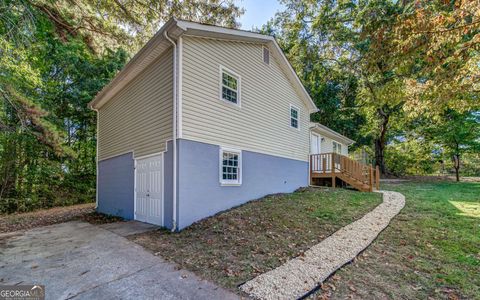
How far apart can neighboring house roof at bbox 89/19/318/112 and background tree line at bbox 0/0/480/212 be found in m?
2.54

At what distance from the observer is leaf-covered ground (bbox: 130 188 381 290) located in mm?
4250

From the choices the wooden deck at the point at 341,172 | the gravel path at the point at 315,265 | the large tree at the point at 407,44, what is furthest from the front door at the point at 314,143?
the gravel path at the point at 315,265

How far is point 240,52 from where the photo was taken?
344 inches

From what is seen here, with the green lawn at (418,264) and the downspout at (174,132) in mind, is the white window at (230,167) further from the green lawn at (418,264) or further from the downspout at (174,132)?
the green lawn at (418,264)

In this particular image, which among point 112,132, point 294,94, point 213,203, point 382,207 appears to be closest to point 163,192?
point 213,203

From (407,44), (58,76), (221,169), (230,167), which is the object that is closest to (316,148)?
(230,167)

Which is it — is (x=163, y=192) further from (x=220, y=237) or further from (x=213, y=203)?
(x=220, y=237)

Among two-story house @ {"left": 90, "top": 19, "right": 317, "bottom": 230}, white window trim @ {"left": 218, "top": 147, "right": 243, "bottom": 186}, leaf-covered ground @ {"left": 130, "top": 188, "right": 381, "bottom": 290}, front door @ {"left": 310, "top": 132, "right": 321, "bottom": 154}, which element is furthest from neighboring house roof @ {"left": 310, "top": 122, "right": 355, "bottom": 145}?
white window trim @ {"left": 218, "top": 147, "right": 243, "bottom": 186}

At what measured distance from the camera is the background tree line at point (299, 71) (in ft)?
18.6

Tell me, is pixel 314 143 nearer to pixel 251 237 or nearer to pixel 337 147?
pixel 337 147

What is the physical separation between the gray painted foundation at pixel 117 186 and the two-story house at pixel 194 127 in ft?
0.12

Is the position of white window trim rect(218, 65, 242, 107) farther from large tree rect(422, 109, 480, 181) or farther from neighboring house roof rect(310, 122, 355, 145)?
large tree rect(422, 109, 480, 181)

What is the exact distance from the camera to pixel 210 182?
7152mm

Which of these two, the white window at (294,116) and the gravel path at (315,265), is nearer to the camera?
the gravel path at (315,265)
